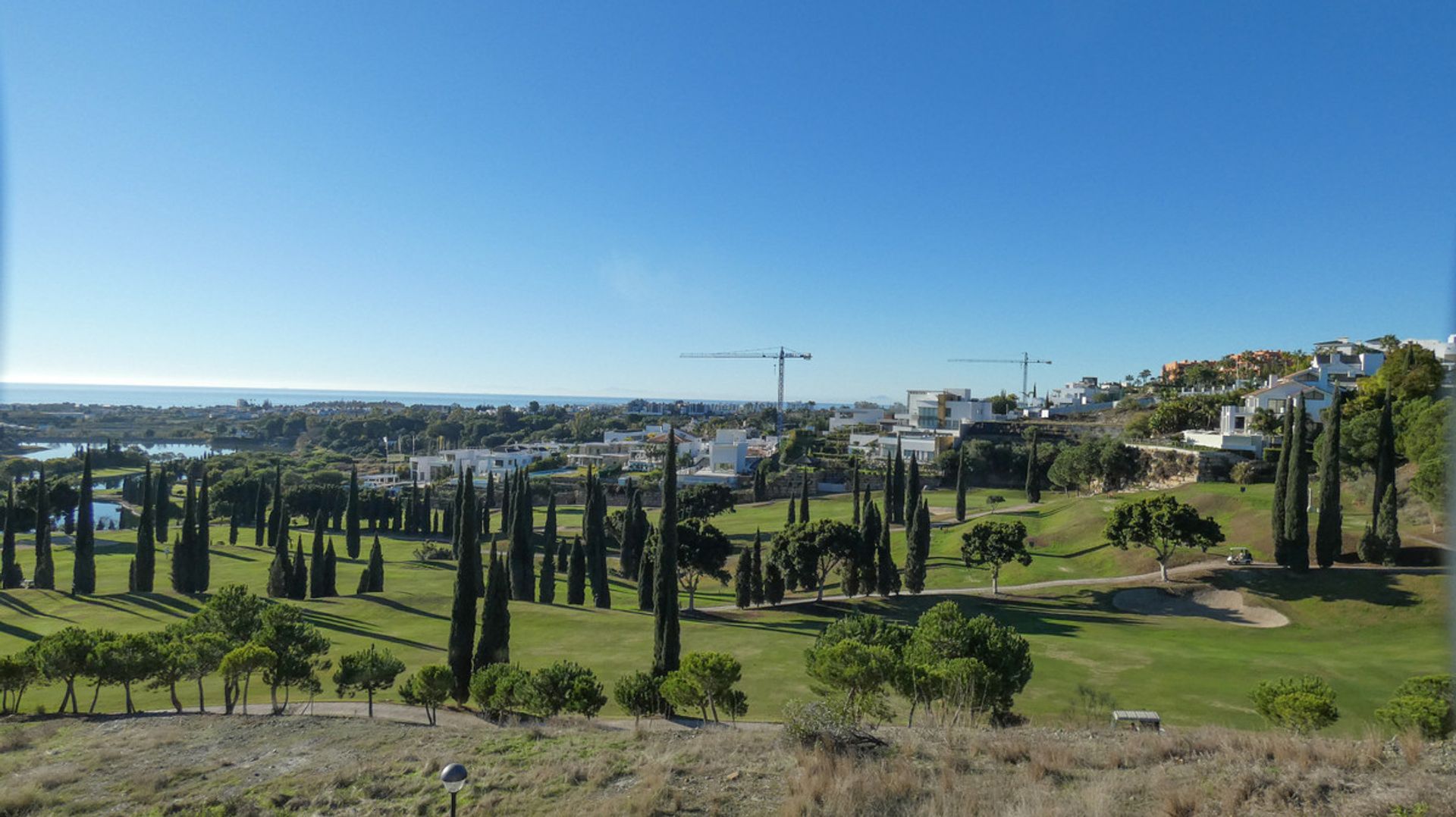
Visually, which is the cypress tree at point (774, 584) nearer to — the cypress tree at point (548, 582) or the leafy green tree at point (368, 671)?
the cypress tree at point (548, 582)

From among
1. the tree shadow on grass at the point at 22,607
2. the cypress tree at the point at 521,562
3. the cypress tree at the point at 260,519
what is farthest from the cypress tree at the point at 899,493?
the tree shadow on grass at the point at 22,607

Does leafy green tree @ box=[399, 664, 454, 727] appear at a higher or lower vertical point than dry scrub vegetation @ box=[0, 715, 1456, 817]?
lower

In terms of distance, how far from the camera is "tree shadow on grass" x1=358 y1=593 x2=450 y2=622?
3628 cm

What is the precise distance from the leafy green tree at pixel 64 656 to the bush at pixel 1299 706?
94.0 feet

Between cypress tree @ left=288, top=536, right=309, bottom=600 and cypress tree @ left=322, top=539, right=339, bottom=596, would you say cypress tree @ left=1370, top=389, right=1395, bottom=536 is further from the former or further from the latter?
cypress tree @ left=288, top=536, right=309, bottom=600

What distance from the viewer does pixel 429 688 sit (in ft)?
65.3

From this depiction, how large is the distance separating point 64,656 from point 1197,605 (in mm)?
44147

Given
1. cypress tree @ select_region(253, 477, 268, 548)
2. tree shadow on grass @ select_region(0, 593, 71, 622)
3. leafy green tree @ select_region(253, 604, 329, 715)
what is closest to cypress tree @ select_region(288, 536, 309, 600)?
tree shadow on grass @ select_region(0, 593, 71, 622)

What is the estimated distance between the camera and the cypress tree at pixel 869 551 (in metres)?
40.1

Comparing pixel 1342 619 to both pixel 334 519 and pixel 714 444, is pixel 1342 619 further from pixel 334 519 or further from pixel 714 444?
pixel 714 444

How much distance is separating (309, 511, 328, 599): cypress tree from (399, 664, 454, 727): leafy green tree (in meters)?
27.3

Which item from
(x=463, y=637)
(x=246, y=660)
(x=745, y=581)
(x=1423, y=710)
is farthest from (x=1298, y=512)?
(x=246, y=660)

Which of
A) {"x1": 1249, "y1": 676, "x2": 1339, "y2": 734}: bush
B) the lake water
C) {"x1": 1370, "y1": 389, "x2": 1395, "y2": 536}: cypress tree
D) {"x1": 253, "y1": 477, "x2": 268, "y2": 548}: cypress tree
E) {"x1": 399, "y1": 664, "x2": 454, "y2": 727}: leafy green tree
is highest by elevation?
{"x1": 1370, "y1": 389, "x2": 1395, "y2": 536}: cypress tree

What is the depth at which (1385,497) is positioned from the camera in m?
38.2
